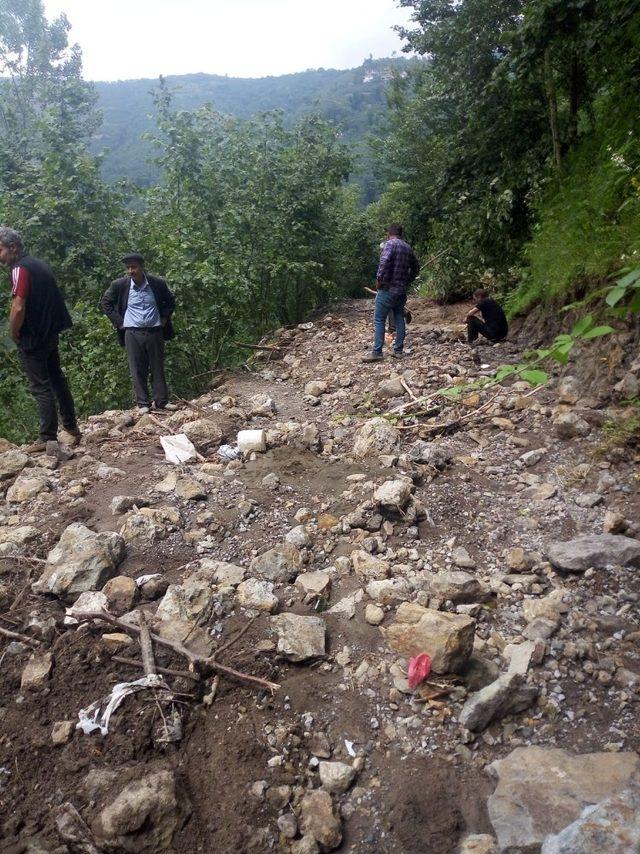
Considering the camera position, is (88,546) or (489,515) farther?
(489,515)

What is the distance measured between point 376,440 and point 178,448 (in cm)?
169

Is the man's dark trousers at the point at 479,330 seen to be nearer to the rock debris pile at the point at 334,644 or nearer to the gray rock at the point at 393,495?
the rock debris pile at the point at 334,644

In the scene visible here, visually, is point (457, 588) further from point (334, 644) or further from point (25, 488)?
point (25, 488)

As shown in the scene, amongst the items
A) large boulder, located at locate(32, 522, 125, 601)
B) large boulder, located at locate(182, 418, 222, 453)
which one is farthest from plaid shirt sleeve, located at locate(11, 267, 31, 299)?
large boulder, located at locate(32, 522, 125, 601)

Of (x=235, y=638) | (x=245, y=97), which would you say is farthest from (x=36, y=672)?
(x=245, y=97)

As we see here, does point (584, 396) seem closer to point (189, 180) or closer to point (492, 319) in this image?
point (492, 319)

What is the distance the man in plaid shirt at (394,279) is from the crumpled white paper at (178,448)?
10.5ft

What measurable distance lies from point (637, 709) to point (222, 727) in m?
1.63

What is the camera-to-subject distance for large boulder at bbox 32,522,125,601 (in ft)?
9.88

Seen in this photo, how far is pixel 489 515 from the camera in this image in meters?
3.53

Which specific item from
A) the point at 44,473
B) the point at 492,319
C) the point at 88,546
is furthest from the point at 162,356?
the point at 492,319

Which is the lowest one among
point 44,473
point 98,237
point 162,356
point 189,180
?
point 44,473

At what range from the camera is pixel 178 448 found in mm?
4812

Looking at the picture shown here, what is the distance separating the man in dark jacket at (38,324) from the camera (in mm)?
4434
